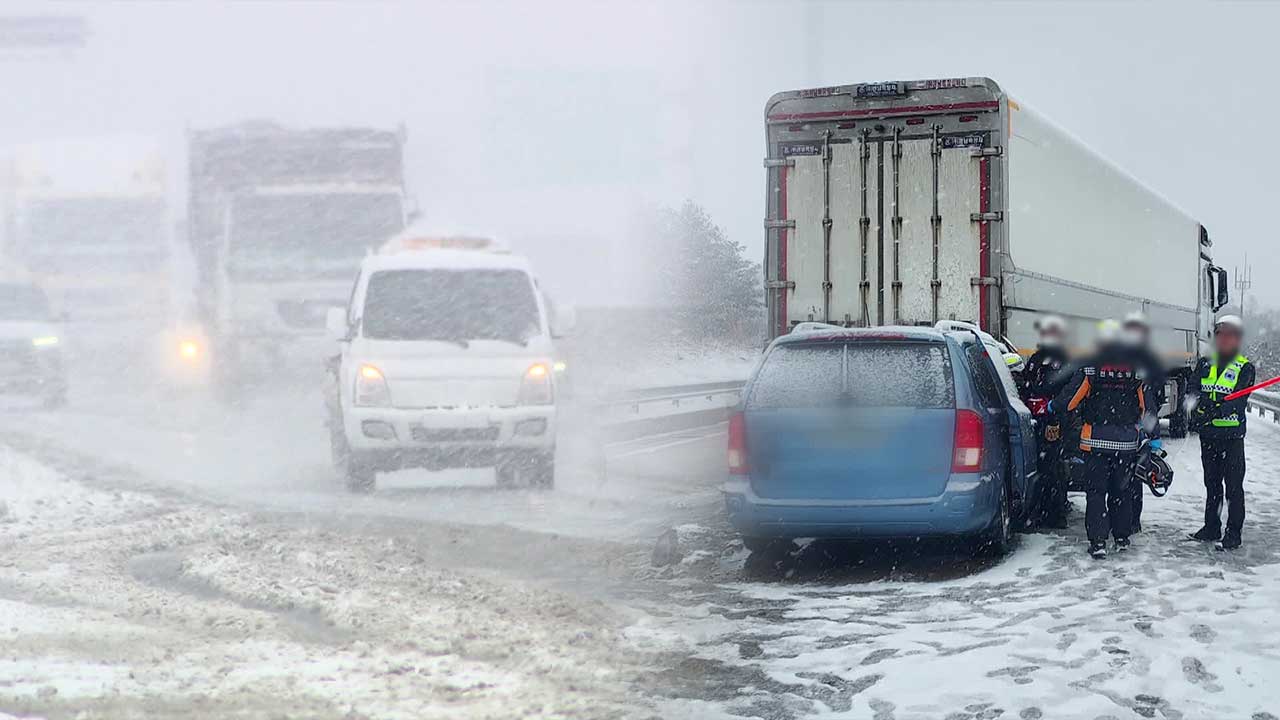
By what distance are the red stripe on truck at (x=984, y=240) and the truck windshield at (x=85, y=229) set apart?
13062 mm

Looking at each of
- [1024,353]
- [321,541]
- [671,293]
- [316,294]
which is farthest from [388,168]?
[671,293]

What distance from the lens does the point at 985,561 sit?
9148 millimetres

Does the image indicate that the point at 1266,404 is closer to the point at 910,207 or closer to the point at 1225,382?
the point at 910,207

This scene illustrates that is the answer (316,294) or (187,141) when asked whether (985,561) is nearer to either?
(316,294)

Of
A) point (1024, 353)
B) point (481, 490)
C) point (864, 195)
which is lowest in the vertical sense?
point (481, 490)

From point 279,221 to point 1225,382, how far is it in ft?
39.2

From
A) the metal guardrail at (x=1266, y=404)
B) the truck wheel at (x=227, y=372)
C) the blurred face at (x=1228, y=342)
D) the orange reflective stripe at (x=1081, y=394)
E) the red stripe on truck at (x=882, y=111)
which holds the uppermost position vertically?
the red stripe on truck at (x=882, y=111)

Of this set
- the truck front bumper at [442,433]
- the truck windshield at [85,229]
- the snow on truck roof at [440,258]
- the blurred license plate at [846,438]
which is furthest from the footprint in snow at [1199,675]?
the truck windshield at [85,229]

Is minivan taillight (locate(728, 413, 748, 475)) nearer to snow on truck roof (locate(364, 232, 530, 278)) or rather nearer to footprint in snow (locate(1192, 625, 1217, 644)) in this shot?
footprint in snow (locate(1192, 625, 1217, 644))

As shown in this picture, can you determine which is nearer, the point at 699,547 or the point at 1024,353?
the point at 699,547

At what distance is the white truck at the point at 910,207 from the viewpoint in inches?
509

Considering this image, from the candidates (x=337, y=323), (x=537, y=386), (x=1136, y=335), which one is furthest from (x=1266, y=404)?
(x=337, y=323)

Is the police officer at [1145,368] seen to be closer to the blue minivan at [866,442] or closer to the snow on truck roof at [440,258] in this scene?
the blue minivan at [866,442]

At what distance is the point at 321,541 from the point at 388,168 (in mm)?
10203
